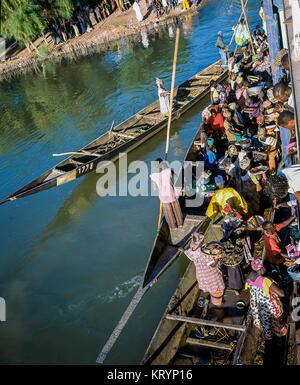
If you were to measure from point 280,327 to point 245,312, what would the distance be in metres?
0.79

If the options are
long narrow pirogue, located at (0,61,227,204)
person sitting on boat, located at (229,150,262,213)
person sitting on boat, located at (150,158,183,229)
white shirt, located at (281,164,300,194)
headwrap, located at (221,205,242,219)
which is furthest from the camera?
long narrow pirogue, located at (0,61,227,204)

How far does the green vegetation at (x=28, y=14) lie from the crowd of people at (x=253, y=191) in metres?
19.1

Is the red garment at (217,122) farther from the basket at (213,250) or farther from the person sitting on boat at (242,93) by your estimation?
the basket at (213,250)

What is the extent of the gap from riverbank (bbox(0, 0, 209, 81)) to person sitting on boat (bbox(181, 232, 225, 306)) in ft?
79.8

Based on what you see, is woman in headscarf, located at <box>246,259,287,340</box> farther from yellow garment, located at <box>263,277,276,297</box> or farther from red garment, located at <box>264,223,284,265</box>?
red garment, located at <box>264,223,284,265</box>

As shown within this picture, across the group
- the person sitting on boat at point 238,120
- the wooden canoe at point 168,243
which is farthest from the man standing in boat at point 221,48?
the wooden canoe at point 168,243

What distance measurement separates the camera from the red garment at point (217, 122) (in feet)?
31.9

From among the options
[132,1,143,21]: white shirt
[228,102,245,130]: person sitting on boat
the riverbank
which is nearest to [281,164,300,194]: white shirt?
[228,102,245,130]: person sitting on boat

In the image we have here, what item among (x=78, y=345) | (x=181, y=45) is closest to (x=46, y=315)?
(x=78, y=345)

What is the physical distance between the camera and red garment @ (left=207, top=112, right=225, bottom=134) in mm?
9719

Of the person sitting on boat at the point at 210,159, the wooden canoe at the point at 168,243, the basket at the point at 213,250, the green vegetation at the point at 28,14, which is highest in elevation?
the green vegetation at the point at 28,14

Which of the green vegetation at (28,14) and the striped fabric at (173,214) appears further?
the green vegetation at (28,14)

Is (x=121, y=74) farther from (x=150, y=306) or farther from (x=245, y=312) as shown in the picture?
(x=245, y=312)
